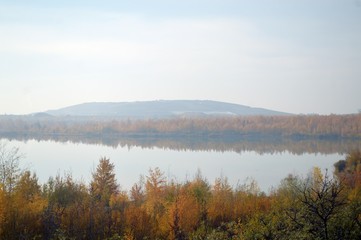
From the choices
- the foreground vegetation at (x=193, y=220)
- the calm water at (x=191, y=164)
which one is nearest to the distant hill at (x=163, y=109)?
the calm water at (x=191, y=164)

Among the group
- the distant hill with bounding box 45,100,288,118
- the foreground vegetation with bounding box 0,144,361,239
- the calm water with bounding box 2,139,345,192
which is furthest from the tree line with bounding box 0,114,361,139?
the distant hill with bounding box 45,100,288,118

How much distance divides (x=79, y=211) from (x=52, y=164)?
23.3m

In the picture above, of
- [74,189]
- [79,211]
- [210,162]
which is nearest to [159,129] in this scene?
[210,162]

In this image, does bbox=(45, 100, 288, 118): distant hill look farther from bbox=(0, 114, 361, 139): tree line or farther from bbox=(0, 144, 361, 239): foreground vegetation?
bbox=(0, 144, 361, 239): foreground vegetation

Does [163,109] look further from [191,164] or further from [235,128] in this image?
[191,164]

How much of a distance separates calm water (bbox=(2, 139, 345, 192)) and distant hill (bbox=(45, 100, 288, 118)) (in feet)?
328

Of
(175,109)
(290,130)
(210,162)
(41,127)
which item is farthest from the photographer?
(175,109)

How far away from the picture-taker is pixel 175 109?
14738cm

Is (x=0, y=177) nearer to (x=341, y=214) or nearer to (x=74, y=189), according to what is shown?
(x=74, y=189)

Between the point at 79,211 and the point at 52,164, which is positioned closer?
the point at 79,211

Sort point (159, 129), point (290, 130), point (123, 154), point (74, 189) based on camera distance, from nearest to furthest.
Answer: point (74, 189), point (123, 154), point (290, 130), point (159, 129)

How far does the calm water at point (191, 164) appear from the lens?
84.1 feet

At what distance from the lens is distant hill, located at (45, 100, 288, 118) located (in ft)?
468

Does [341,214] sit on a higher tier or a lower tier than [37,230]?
higher
